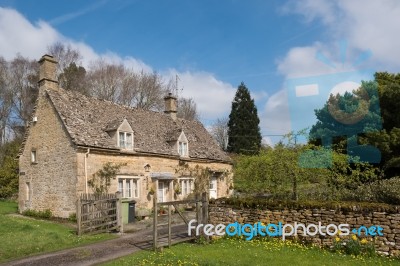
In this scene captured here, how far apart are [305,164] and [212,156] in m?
12.9

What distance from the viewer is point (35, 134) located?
21.9 meters

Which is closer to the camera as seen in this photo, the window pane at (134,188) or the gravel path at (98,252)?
the gravel path at (98,252)

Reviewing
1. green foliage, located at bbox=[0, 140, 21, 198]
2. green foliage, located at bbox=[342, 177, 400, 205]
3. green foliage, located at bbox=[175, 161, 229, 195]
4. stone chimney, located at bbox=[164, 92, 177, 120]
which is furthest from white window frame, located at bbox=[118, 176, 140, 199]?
green foliage, located at bbox=[0, 140, 21, 198]

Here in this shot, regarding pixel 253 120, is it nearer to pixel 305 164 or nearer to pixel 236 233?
pixel 305 164

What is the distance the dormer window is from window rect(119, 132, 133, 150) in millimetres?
4591

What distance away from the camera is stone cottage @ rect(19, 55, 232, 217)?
19438 millimetres

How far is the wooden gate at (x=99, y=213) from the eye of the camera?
592 inches

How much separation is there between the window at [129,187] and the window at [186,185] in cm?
456

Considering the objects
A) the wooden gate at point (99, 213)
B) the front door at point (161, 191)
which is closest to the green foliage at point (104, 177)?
the wooden gate at point (99, 213)

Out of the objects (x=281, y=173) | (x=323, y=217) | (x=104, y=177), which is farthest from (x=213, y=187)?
(x=323, y=217)

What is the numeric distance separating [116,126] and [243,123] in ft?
113

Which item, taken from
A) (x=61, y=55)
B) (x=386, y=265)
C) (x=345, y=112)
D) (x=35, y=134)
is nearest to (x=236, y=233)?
(x=386, y=265)

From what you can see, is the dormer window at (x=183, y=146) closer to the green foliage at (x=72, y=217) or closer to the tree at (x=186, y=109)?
the green foliage at (x=72, y=217)

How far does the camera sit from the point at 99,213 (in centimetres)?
1590
